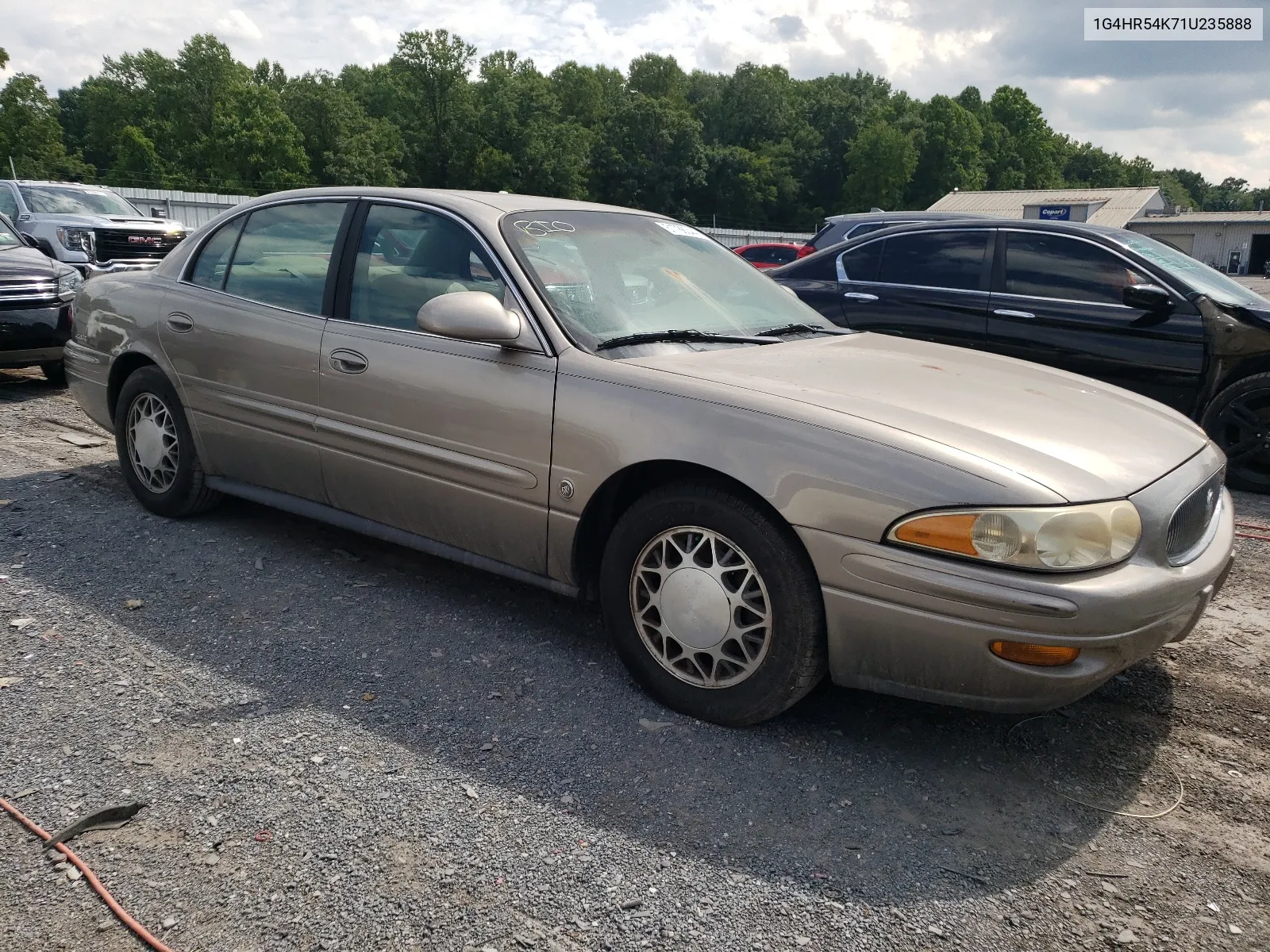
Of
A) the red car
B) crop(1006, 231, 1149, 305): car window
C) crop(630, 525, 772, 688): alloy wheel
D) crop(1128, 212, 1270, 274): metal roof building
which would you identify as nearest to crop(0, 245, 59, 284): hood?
crop(630, 525, 772, 688): alloy wheel

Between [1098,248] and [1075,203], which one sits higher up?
[1075,203]

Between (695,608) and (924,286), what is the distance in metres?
4.64

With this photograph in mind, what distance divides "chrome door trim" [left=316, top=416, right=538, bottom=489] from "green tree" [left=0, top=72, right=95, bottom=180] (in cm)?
6829

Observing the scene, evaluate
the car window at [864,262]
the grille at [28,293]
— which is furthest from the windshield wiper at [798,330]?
the grille at [28,293]

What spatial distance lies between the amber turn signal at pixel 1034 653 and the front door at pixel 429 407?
1474 millimetres

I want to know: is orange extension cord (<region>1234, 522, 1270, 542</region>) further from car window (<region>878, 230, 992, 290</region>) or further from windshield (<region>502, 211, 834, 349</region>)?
windshield (<region>502, 211, 834, 349</region>)

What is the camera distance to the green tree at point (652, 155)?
90438mm

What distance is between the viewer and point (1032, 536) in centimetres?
253

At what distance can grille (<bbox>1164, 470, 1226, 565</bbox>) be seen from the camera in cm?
281

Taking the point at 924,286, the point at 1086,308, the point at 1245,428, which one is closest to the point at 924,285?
the point at 924,286

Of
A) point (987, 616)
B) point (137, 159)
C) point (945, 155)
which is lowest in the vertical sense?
point (987, 616)

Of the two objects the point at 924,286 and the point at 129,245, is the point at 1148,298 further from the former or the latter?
the point at 129,245

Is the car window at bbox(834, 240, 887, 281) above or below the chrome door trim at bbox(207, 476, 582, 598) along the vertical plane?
above

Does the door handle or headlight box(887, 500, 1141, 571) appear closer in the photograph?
headlight box(887, 500, 1141, 571)
